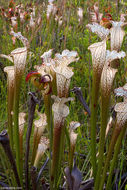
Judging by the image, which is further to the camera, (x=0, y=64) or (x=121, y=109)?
(x=0, y=64)

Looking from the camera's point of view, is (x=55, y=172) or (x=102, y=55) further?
(x=55, y=172)

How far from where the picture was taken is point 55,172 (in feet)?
2.48

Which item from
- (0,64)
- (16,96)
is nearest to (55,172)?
(16,96)

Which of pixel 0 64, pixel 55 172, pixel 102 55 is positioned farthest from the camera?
pixel 0 64

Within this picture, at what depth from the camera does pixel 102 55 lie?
633mm

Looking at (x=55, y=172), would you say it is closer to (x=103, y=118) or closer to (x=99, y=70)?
(x=103, y=118)

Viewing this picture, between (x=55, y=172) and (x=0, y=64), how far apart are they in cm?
159

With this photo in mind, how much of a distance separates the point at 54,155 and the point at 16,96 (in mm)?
237

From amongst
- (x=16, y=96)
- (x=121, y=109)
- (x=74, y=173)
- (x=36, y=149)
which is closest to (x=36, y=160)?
(x=36, y=149)

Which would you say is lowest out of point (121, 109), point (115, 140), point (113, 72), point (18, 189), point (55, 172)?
point (18, 189)

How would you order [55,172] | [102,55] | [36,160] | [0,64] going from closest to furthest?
1. [102,55]
2. [55,172]
3. [36,160]
4. [0,64]

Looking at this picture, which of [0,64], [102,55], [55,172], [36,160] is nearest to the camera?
[102,55]

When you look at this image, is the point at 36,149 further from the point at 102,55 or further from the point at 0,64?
the point at 0,64

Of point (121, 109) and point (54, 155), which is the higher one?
point (121, 109)
